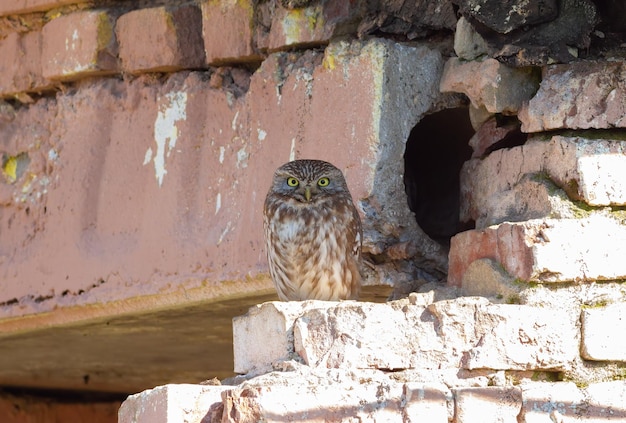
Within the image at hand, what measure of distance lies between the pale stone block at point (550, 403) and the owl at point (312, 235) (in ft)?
3.79

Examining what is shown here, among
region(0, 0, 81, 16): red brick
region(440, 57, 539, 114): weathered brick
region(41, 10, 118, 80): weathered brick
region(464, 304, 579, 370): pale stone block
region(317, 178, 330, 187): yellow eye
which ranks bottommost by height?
region(464, 304, 579, 370): pale stone block

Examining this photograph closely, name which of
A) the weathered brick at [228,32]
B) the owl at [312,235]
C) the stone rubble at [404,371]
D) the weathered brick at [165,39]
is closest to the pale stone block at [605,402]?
the stone rubble at [404,371]

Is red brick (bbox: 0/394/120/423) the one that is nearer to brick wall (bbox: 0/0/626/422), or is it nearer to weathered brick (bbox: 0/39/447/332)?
brick wall (bbox: 0/0/626/422)

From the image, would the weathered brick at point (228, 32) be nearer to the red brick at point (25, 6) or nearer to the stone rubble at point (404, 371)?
the red brick at point (25, 6)

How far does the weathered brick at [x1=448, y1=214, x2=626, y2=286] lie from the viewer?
12.9 feet

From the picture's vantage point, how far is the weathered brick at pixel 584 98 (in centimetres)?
409

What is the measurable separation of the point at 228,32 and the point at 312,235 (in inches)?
33.5

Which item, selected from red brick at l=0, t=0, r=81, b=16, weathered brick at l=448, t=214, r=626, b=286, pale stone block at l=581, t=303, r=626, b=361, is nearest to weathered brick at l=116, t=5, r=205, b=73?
red brick at l=0, t=0, r=81, b=16

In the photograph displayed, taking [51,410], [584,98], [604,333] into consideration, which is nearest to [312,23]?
[584,98]

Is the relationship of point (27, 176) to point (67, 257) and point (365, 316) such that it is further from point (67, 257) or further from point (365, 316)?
point (365, 316)

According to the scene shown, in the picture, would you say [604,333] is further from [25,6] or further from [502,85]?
[25,6]

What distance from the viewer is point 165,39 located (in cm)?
528

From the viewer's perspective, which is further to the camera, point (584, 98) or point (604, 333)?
point (584, 98)

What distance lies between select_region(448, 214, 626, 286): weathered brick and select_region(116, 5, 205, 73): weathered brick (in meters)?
1.78
